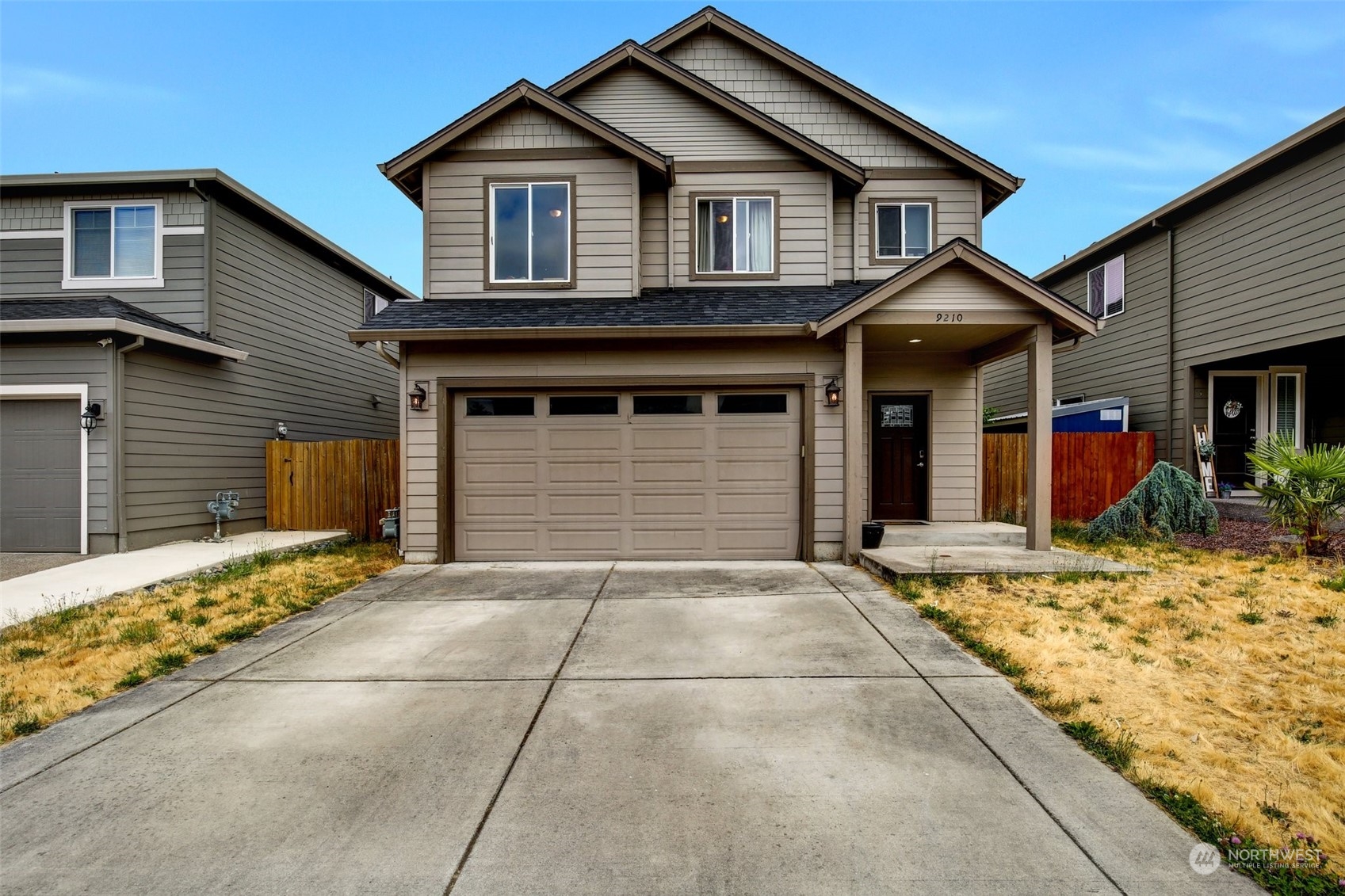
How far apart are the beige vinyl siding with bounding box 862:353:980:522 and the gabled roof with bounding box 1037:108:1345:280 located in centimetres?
590

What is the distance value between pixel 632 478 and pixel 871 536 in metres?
3.24

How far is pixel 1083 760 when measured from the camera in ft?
10.2

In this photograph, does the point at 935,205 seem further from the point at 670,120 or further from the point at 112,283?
the point at 112,283

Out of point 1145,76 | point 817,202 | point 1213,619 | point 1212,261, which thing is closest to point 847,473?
point 1213,619

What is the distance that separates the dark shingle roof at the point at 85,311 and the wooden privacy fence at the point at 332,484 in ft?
7.80

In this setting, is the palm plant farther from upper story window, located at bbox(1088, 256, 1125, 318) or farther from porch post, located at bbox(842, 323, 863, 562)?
upper story window, located at bbox(1088, 256, 1125, 318)

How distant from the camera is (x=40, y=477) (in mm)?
8844

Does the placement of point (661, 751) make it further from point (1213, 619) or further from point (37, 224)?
point (37, 224)

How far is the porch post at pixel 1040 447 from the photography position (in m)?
7.70

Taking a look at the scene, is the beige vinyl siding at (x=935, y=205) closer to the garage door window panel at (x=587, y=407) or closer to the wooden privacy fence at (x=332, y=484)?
the garage door window panel at (x=587, y=407)

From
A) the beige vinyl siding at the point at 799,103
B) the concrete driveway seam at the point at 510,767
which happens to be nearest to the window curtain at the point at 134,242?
the beige vinyl siding at the point at 799,103

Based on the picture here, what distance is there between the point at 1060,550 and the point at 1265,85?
1267 inches

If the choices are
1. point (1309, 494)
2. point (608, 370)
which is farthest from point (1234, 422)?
point (608, 370)

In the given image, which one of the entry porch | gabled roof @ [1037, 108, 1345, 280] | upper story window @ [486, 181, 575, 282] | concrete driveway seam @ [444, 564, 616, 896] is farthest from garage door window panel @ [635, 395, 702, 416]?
gabled roof @ [1037, 108, 1345, 280]
